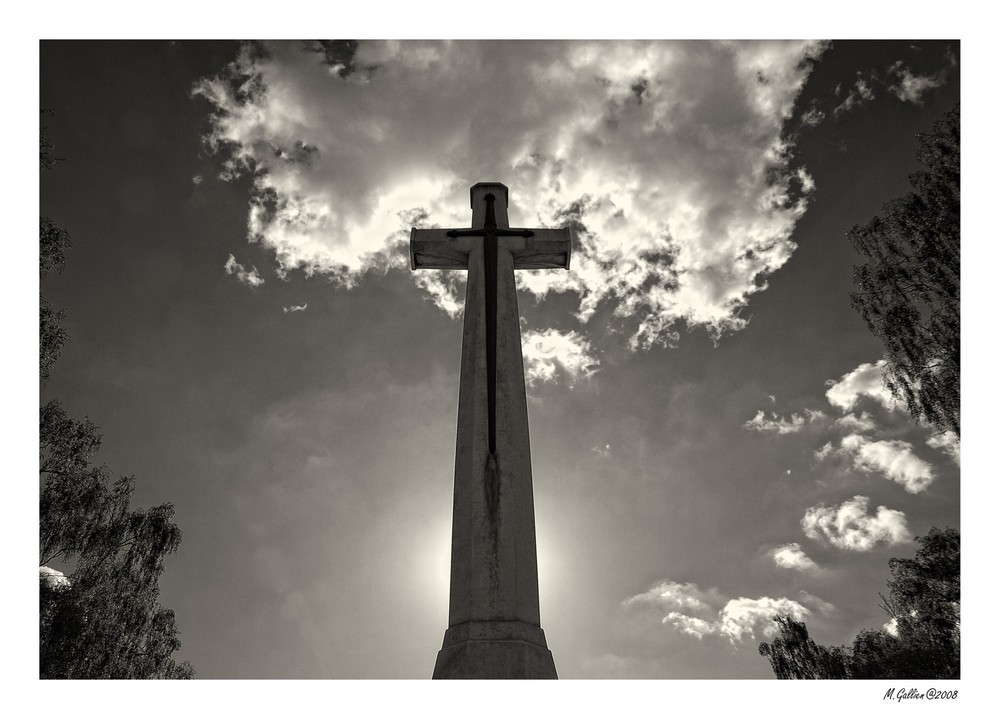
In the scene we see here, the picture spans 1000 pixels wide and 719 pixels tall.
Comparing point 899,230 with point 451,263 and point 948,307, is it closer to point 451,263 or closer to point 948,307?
point 948,307

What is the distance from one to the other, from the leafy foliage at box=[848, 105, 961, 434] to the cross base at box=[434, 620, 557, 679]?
8.88 m

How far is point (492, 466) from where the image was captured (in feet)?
22.1

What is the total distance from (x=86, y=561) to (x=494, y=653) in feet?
38.4

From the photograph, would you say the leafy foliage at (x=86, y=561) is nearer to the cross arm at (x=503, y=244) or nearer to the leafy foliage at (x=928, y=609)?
the cross arm at (x=503, y=244)

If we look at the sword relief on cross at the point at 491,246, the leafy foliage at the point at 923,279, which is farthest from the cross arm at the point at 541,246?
the leafy foliage at the point at 923,279

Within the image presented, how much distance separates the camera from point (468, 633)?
5.82 metres

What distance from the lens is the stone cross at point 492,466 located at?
578 centimetres

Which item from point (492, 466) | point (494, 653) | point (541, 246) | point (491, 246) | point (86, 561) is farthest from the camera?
point (86, 561)

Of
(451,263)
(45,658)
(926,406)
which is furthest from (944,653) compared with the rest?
(45,658)

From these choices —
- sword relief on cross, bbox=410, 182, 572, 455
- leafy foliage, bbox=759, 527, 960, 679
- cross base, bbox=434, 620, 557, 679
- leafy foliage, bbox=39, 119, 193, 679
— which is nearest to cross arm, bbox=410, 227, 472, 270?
sword relief on cross, bbox=410, 182, 572, 455

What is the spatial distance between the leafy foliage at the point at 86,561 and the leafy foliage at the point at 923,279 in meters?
15.5

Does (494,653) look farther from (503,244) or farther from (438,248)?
(438,248)

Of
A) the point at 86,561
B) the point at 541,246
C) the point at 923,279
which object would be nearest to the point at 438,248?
the point at 541,246

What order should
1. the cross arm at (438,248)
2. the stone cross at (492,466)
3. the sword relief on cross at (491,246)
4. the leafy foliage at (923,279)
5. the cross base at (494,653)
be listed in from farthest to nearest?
the leafy foliage at (923,279) < the cross arm at (438,248) < the sword relief on cross at (491,246) < the stone cross at (492,466) < the cross base at (494,653)
